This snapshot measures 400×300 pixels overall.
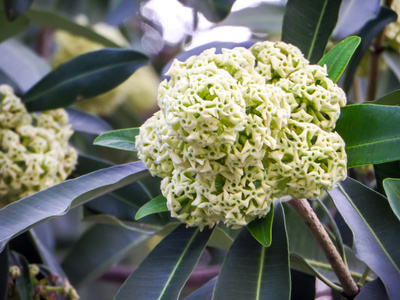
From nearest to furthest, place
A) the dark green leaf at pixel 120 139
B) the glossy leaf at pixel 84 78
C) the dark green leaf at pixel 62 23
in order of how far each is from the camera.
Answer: the dark green leaf at pixel 120 139, the glossy leaf at pixel 84 78, the dark green leaf at pixel 62 23

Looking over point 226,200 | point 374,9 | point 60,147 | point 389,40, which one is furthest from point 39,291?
point 389,40

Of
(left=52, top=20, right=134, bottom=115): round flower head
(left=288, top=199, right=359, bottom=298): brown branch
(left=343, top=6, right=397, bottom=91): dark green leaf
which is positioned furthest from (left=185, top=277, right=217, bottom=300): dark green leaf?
(left=52, top=20, right=134, bottom=115): round flower head

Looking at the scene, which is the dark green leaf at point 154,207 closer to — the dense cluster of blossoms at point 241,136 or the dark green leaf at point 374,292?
the dense cluster of blossoms at point 241,136

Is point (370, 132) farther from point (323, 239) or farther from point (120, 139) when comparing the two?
point (120, 139)

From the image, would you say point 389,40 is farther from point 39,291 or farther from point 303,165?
point 39,291

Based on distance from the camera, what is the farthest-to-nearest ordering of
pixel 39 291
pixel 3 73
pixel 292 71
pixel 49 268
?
pixel 3 73 → pixel 49 268 → pixel 39 291 → pixel 292 71

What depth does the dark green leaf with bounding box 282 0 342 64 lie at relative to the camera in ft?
3.32

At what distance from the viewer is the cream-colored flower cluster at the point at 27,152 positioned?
1.13 metres

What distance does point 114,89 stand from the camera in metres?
2.16

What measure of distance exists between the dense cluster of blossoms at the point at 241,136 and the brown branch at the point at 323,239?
0.08m

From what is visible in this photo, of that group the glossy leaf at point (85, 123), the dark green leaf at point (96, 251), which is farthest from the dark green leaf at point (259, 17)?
the dark green leaf at point (96, 251)

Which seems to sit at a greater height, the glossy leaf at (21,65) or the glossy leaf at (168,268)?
the glossy leaf at (21,65)

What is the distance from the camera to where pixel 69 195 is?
0.88 m

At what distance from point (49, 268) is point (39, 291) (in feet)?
0.41
